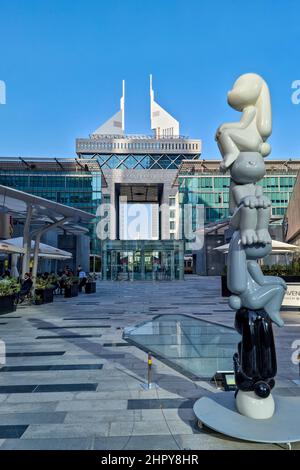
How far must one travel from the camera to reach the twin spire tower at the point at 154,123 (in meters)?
113

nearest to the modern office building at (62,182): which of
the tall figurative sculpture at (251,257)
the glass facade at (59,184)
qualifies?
the glass facade at (59,184)

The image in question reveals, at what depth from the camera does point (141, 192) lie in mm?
83562

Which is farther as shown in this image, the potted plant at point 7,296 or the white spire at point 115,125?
the white spire at point 115,125

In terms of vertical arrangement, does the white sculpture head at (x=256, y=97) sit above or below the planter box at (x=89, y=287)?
above

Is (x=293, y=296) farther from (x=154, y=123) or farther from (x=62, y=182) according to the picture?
(x=154, y=123)

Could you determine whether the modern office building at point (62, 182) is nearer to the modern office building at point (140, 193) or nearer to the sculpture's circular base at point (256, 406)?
the modern office building at point (140, 193)

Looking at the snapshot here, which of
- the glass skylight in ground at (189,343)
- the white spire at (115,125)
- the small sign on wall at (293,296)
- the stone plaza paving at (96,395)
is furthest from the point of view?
the white spire at (115,125)

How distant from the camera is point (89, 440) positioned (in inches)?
144

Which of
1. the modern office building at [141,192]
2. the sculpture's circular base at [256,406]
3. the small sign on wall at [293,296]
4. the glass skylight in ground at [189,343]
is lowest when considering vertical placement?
the glass skylight in ground at [189,343]

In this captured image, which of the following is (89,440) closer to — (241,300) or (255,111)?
(241,300)

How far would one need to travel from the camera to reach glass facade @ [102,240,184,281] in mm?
42156

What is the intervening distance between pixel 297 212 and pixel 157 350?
85.6 ft

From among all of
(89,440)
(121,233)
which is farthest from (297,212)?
(121,233)

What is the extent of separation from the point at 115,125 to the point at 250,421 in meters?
117
